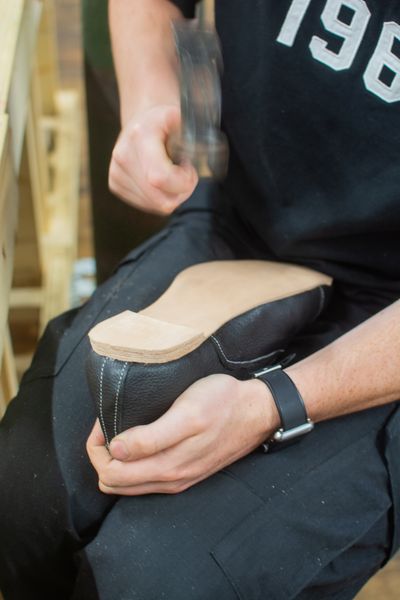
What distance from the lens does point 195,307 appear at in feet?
2.66

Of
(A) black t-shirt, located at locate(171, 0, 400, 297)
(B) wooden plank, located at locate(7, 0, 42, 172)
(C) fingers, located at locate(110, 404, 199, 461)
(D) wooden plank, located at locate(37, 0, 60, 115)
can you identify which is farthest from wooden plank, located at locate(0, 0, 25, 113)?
(D) wooden plank, located at locate(37, 0, 60, 115)

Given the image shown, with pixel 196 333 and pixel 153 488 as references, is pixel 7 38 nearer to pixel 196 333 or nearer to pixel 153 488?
pixel 196 333

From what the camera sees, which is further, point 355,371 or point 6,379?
point 6,379

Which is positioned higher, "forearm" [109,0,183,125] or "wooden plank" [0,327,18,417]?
"forearm" [109,0,183,125]

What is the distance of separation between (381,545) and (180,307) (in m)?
0.31

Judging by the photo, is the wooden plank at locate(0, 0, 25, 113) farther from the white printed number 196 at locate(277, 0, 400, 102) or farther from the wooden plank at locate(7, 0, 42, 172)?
the white printed number 196 at locate(277, 0, 400, 102)

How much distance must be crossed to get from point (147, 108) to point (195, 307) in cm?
22

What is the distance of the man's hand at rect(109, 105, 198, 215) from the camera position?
0.75 metres

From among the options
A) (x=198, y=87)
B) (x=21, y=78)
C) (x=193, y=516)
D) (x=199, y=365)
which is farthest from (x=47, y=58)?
(x=193, y=516)

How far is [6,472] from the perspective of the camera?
29.8 inches

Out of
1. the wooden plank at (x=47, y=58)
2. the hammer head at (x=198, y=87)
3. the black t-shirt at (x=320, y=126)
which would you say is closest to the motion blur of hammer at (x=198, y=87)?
the hammer head at (x=198, y=87)

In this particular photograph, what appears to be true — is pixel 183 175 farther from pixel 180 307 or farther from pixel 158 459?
pixel 158 459

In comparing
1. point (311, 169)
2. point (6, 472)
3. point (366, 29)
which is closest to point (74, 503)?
point (6, 472)

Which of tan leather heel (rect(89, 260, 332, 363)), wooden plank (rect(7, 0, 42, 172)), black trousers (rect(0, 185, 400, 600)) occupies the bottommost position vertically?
black trousers (rect(0, 185, 400, 600))
